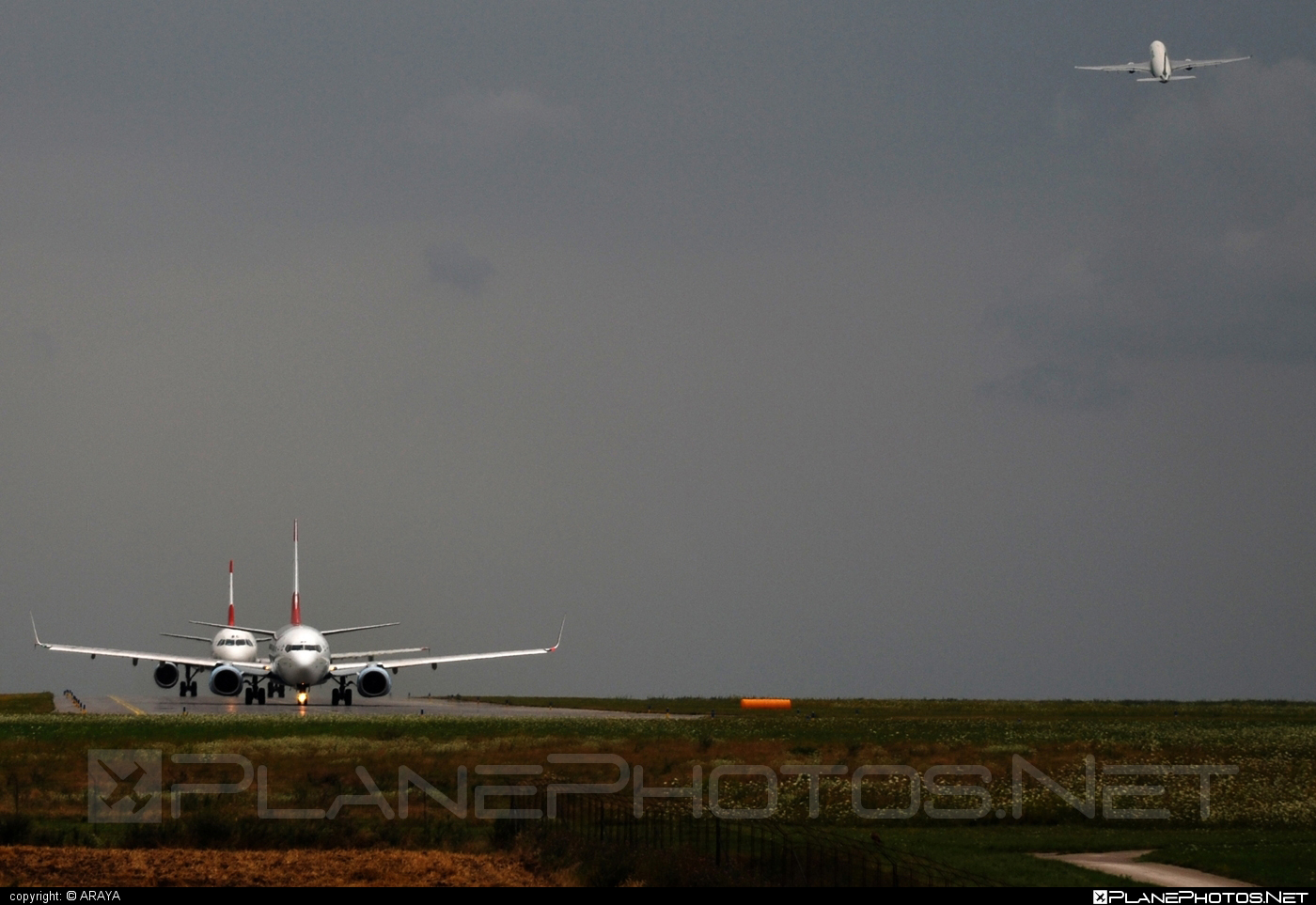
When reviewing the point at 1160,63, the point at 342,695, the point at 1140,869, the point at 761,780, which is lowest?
the point at 1140,869

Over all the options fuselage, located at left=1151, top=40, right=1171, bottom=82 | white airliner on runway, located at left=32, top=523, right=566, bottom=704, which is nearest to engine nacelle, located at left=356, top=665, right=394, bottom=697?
white airliner on runway, located at left=32, top=523, right=566, bottom=704

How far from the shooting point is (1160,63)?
64875 mm

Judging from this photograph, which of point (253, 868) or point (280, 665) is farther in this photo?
point (280, 665)

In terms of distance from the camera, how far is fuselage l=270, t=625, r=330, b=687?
79250 mm

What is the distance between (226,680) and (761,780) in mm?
42359

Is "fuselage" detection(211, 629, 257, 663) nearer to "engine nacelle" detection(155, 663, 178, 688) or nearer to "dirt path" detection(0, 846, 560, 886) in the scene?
"engine nacelle" detection(155, 663, 178, 688)

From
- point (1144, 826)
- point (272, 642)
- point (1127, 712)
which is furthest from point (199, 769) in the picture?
point (1127, 712)

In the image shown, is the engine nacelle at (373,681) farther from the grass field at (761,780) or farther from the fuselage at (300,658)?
the grass field at (761,780)

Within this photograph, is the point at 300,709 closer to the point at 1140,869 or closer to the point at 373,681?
the point at 373,681

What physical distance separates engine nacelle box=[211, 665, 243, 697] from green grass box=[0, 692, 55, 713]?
8.12 meters

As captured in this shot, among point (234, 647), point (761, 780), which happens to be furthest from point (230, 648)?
point (761, 780)

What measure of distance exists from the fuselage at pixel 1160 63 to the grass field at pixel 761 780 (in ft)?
88.6

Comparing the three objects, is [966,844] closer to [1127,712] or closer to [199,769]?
[199,769]

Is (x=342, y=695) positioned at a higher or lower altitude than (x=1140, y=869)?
higher
